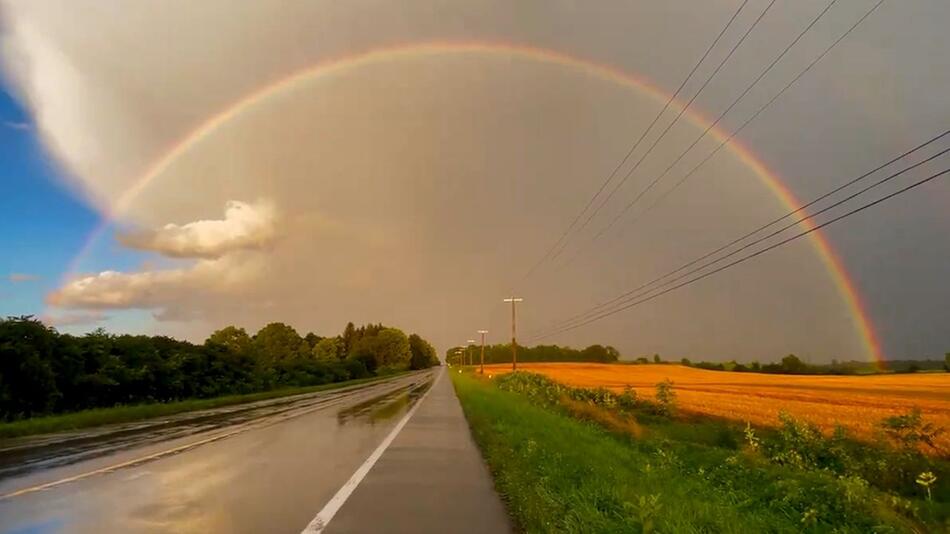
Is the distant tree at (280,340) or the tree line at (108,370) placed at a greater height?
the distant tree at (280,340)

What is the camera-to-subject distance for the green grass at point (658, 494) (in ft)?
25.0

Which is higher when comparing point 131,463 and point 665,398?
point 665,398

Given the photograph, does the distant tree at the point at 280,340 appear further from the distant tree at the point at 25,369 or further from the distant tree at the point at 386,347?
the distant tree at the point at 25,369

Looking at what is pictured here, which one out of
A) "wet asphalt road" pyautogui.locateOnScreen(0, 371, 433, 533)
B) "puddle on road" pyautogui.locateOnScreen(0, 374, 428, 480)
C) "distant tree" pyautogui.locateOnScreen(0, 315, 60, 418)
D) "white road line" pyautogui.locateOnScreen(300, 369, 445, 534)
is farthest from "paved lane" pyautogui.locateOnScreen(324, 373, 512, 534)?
"distant tree" pyautogui.locateOnScreen(0, 315, 60, 418)

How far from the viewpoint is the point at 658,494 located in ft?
29.1

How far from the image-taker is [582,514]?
7.71 metres

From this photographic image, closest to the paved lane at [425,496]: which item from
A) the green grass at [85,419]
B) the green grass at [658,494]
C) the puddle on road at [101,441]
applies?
the green grass at [658,494]

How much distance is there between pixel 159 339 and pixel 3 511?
1283 inches

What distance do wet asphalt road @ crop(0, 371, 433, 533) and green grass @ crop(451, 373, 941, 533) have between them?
295cm

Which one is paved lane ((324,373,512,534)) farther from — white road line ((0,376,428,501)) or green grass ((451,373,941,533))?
white road line ((0,376,428,501))

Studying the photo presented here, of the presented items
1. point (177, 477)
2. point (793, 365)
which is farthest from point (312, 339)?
point (177, 477)

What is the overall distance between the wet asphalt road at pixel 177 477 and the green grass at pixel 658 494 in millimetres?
2949

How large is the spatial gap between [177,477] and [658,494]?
299 inches

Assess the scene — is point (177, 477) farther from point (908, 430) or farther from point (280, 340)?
point (280, 340)
